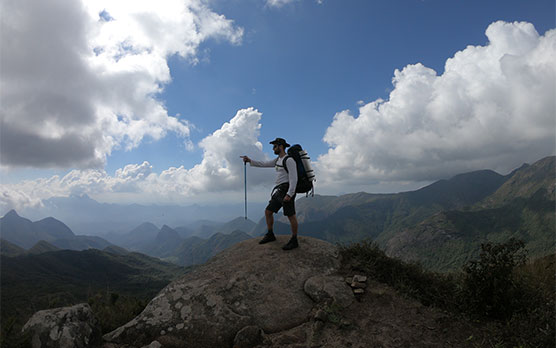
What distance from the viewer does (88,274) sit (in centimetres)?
19638

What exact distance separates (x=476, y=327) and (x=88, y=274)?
25009 cm

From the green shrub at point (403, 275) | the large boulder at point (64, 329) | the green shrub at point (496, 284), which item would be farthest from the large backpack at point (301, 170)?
the large boulder at point (64, 329)

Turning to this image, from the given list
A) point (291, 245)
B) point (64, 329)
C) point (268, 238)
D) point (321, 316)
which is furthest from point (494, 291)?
point (64, 329)

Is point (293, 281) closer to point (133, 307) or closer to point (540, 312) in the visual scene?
point (133, 307)

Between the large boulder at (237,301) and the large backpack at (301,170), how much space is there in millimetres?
2140

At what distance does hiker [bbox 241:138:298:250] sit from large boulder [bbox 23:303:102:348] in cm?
511

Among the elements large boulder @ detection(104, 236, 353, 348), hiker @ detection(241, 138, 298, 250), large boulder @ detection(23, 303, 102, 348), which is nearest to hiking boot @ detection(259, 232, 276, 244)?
hiker @ detection(241, 138, 298, 250)

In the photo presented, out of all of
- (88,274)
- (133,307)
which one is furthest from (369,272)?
(88,274)

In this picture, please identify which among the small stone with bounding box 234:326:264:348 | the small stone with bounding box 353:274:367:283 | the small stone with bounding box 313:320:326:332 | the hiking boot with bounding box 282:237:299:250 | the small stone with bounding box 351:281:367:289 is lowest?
the small stone with bounding box 234:326:264:348

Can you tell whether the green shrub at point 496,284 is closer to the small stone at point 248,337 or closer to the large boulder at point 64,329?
the small stone at point 248,337

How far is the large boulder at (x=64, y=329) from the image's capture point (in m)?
5.33

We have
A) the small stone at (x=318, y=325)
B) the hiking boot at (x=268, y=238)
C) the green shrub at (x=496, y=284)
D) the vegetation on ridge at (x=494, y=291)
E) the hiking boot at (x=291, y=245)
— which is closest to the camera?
the vegetation on ridge at (x=494, y=291)

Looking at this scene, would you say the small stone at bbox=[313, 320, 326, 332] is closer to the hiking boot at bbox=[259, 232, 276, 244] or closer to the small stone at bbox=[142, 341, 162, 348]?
the small stone at bbox=[142, 341, 162, 348]

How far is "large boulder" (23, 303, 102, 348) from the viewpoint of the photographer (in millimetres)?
5328
